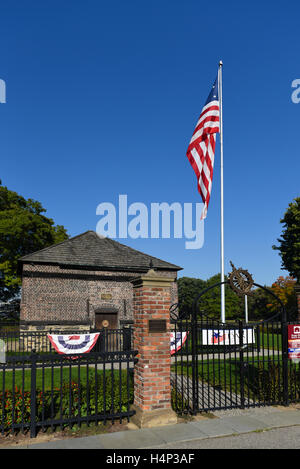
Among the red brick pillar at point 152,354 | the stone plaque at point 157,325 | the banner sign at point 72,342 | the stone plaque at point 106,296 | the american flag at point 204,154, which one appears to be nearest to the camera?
the red brick pillar at point 152,354

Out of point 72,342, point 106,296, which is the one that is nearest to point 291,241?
point 106,296

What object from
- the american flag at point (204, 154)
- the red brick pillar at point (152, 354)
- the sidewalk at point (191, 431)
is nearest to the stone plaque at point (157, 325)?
the red brick pillar at point (152, 354)

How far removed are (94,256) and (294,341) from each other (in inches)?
654

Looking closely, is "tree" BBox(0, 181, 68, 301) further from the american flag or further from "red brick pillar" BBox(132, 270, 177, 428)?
"red brick pillar" BBox(132, 270, 177, 428)

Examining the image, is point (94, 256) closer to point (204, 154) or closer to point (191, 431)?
point (204, 154)

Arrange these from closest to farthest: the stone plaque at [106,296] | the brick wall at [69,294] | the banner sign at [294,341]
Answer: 1. the banner sign at [294,341]
2. the brick wall at [69,294]
3. the stone plaque at [106,296]

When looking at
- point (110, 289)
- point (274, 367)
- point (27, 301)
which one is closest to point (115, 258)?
point (110, 289)

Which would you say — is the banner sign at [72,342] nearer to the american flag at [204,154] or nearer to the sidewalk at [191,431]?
the american flag at [204,154]

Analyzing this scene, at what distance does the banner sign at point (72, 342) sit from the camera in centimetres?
1420

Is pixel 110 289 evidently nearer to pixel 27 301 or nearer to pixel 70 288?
pixel 70 288

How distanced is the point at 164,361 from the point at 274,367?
339cm

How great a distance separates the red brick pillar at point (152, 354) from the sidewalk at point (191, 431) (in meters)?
0.33

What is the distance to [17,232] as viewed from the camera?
3388cm
